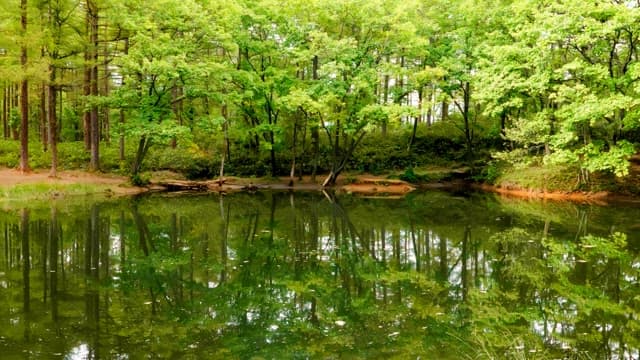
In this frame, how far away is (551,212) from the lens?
64.6 feet

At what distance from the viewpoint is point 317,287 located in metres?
9.18

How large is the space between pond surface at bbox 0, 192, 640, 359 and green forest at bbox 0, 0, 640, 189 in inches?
318

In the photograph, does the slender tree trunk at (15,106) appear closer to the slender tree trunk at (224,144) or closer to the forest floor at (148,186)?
the forest floor at (148,186)

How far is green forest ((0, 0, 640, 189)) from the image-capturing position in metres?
23.0

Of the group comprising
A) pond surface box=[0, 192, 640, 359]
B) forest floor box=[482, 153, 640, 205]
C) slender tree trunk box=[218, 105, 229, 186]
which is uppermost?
slender tree trunk box=[218, 105, 229, 186]

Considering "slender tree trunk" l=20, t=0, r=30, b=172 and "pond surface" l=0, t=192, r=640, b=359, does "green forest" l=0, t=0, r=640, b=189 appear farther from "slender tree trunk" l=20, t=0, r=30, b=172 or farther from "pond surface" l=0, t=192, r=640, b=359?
"pond surface" l=0, t=192, r=640, b=359

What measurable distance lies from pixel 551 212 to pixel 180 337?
54.7 ft

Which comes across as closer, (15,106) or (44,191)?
(44,191)

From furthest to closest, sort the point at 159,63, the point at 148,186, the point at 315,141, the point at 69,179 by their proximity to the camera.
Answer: the point at 315,141 < the point at 148,186 < the point at 69,179 < the point at 159,63

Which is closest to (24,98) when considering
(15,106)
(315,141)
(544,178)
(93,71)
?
(93,71)

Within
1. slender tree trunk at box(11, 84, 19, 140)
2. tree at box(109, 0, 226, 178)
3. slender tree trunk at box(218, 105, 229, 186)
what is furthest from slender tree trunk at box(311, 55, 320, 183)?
slender tree trunk at box(11, 84, 19, 140)

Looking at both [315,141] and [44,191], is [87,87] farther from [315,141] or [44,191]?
[315,141]

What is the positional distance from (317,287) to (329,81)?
20.9m

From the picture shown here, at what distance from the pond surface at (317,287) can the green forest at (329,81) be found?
26.5 ft
